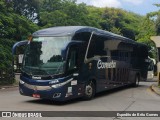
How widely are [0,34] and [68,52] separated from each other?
11251 millimetres

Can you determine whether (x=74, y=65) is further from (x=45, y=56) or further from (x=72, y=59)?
(x=45, y=56)

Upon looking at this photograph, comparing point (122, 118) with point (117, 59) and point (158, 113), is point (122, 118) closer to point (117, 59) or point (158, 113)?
point (158, 113)

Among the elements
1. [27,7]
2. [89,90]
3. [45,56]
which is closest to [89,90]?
[89,90]

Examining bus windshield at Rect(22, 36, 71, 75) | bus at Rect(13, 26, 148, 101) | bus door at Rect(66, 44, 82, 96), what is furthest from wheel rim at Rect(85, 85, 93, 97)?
bus windshield at Rect(22, 36, 71, 75)

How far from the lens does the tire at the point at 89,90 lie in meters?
15.8

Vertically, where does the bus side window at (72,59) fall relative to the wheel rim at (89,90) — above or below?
above

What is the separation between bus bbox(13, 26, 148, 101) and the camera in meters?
14.0

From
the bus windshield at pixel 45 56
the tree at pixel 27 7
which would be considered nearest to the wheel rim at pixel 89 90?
the bus windshield at pixel 45 56

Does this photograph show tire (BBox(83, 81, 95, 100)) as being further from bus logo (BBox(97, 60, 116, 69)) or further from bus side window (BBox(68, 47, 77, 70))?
bus side window (BBox(68, 47, 77, 70))

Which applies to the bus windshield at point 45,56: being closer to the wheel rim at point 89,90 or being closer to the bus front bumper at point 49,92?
the bus front bumper at point 49,92

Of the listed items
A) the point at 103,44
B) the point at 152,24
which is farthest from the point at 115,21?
the point at 103,44

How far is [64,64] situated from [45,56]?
875mm

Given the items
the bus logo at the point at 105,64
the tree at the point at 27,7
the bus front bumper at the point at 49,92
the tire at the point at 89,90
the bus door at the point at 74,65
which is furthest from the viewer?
the tree at the point at 27,7

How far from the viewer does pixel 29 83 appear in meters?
14.3
